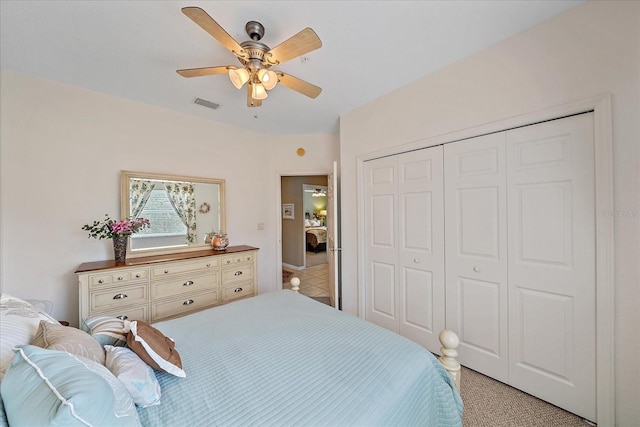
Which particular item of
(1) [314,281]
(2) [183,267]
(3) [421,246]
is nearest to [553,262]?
(3) [421,246]

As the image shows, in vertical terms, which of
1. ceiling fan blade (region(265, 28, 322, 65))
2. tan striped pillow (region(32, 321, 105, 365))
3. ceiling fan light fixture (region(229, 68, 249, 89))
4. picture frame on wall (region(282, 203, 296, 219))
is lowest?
tan striped pillow (region(32, 321, 105, 365))

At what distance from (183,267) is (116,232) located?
67 cm

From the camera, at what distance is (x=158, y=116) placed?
276 centimetres

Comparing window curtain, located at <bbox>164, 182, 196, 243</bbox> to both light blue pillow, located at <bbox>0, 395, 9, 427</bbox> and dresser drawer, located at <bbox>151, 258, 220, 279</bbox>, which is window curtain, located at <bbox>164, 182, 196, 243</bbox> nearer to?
dresser drawer, located at <bbox>151, 258, 220, 279</bbox>

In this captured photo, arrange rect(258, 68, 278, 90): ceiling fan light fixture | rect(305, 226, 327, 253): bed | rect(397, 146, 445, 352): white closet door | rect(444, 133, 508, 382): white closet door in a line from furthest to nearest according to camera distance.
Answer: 1. rect(305, 226, 327, 253): bed
2. rect(397, 146, 445, 352): white closet door
3. rect(444, 133, 508, 382): white closet door
4. rect(258, 68, 278, 90): ceiling fan light fixture

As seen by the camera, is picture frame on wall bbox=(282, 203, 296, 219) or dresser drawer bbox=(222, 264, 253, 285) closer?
dresser drawer bbox=(222, 264, 253, 285)

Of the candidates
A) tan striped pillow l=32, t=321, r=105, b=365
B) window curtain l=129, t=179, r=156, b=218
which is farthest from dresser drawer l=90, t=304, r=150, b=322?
tan striped pillow l=32, t=321, r=105, b=365

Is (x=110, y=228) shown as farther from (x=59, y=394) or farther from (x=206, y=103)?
(x=59, y=394)

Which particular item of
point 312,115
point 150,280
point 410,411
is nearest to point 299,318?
point 410,411

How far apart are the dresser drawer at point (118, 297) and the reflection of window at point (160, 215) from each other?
643mm

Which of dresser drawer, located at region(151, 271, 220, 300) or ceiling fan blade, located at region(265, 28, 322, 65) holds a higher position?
ceiling fan blade, located at region(265, 28, 322, 65)


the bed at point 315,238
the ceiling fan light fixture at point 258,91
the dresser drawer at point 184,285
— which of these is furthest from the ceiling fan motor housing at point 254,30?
the bed at point 315,238

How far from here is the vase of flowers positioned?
7.47 feet

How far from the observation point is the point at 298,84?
1746mm
